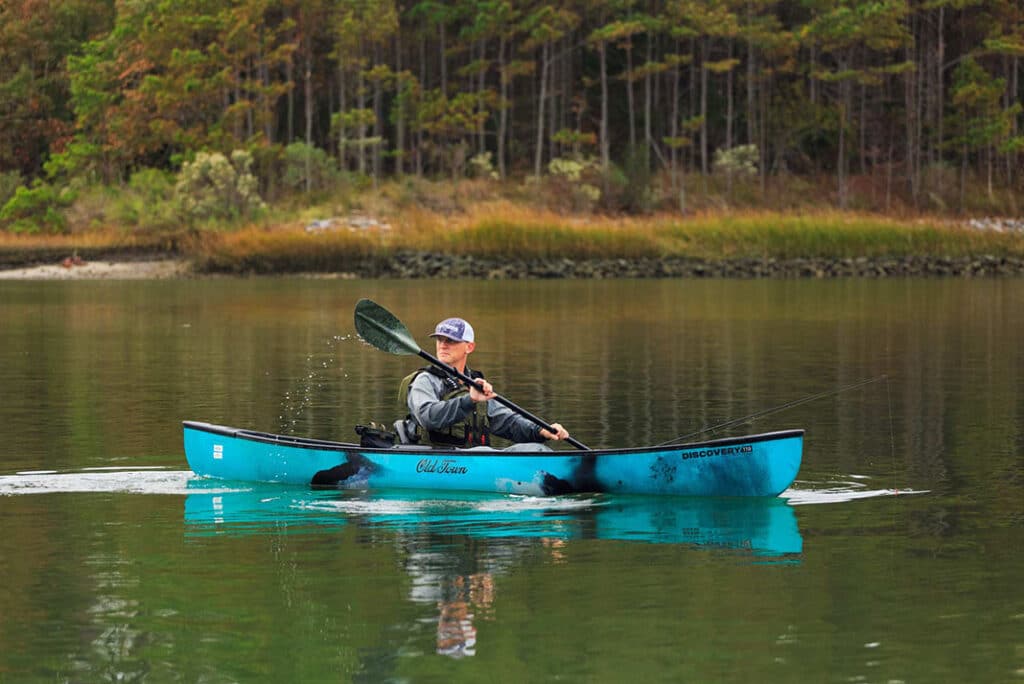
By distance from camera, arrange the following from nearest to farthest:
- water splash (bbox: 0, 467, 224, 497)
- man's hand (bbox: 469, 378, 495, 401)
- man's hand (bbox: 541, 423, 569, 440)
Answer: man's hand (bbox: 469, 378, 495, 401)
man's hand (bbox: 541, 423, 569, 440)
water splash (bbox: 0, 467, 224, 497)

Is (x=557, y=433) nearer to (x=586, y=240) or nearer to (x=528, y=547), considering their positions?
(x=528, y=547)

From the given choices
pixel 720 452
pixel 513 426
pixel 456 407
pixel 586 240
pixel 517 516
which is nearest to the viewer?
pixel 517 516

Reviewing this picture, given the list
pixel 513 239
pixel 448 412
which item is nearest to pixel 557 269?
pixel 513 239

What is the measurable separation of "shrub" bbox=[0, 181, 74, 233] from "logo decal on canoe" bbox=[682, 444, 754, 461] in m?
63.4

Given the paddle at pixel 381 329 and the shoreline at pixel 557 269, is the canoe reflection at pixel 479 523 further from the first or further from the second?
the shoreline at pixel 557 269

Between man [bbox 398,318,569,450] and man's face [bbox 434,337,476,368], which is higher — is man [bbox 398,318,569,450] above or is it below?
below

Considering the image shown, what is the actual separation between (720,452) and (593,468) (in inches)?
37.7

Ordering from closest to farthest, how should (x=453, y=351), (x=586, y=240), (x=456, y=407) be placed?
(x=456, y=407) < (x=453, y=351) < (x=586, y=240)

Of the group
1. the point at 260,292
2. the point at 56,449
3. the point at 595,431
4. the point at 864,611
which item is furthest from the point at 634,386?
the point at 260,292

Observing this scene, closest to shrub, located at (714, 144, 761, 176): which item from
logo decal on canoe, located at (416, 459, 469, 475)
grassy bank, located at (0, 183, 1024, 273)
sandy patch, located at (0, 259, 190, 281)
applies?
grassy bank, located at (0, 183, 1024, 273)

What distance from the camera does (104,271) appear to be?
213 feet

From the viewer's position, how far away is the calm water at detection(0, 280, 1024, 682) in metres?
9.18

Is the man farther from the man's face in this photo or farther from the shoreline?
the shoreline

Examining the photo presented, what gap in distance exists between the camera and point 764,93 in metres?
83.2
